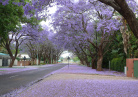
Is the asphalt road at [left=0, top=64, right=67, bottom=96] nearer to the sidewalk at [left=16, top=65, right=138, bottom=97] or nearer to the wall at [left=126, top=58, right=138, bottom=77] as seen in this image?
the sidewalk at [left=16, top=65, right=138, bottom=97]

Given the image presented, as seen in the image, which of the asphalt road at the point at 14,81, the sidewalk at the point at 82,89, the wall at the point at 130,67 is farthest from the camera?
the wall at the point at 130,67

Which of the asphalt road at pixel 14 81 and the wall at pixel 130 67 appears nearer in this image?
the asphalt road at pixel 14 81

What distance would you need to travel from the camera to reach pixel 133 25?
6.11 m

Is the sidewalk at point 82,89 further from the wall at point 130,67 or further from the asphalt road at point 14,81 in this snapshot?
the wall at point 130,67

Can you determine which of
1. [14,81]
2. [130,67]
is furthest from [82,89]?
[130,67]

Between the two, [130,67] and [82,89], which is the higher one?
[130,67]

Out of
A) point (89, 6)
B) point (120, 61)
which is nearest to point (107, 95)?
point (89, 6)

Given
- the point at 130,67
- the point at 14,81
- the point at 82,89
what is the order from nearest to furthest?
the point at 82,89, the point at 14,81, the point at 130,67

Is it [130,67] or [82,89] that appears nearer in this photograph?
[82,89]

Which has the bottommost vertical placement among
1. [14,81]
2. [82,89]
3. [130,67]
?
[14,81]

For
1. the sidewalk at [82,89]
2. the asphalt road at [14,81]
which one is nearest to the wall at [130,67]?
the sidewalk at [82,89]

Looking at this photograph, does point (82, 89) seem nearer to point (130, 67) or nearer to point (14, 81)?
point (14, 81)

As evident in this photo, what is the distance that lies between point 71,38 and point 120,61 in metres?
8.03

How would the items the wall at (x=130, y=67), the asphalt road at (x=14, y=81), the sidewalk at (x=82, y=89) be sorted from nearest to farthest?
the sidewalk at (x=82, y=89) → the asphalt road at (x=14, y=81) → the wall at (x=130, y=67)
